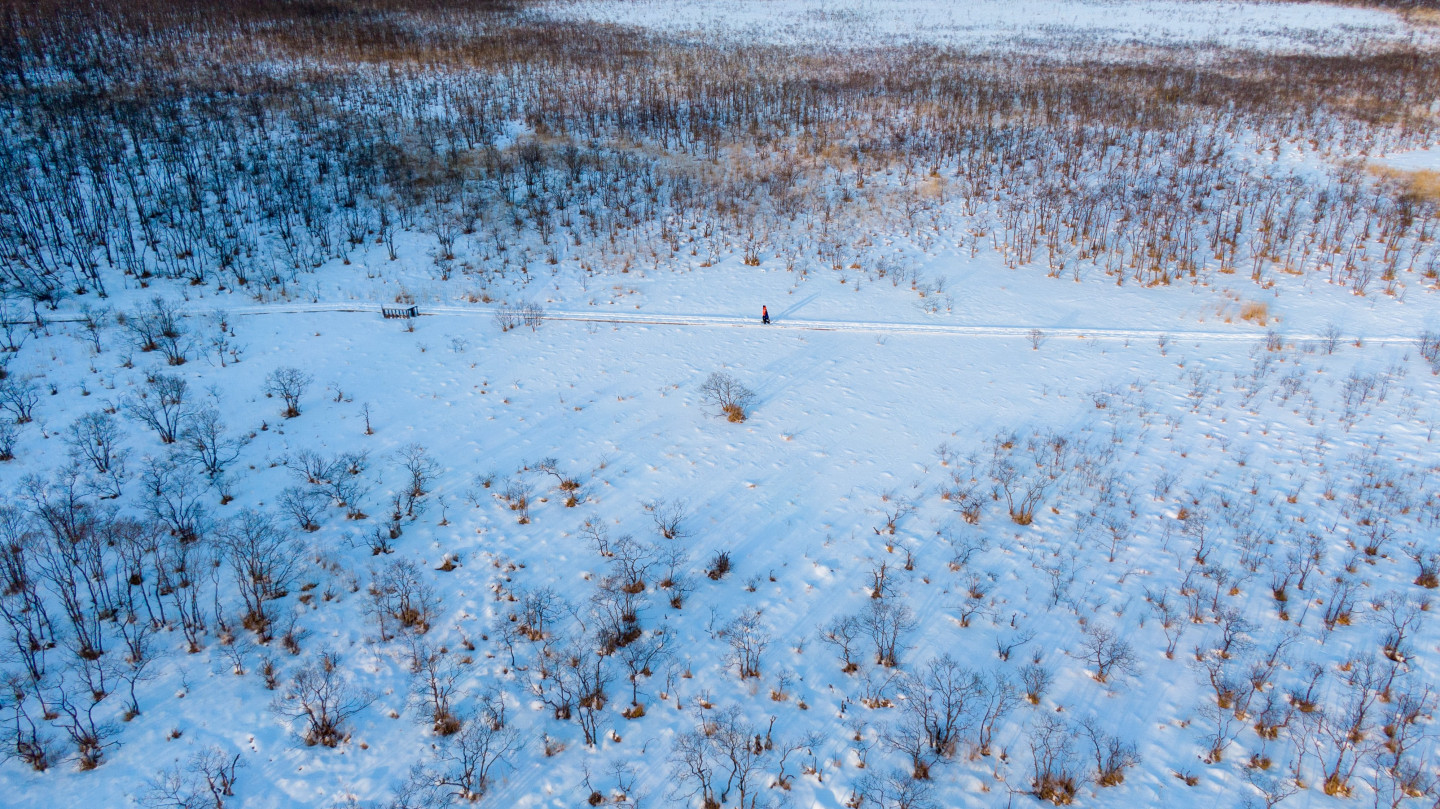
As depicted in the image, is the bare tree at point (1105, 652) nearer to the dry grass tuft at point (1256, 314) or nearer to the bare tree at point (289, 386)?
the dry grass tuft at point (1256, 314)

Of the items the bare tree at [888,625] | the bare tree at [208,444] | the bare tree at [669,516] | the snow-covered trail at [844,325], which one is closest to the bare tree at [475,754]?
the bare tree at [669,516]

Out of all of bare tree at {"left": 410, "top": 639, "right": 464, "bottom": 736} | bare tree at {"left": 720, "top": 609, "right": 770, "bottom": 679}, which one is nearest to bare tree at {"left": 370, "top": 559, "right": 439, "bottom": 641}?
bare tree at {"left": 410, "top": 639, "right": 464, "bottom": 736}

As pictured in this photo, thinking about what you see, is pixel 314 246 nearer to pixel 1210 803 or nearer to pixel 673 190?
pixel 673 190

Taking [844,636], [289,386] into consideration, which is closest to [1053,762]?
[844,636]

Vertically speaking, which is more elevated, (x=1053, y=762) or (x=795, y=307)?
(x=795, y=307)

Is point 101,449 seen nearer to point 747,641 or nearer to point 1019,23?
point 747,641

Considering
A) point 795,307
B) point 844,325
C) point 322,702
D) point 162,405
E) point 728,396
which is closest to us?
point 322,702
